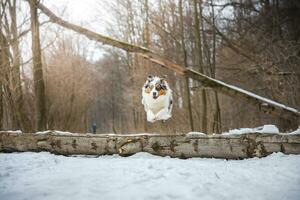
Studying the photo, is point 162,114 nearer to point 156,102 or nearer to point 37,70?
point 156,102

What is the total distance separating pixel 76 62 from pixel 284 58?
16858 millimetres

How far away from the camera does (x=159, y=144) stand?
5.45 metres

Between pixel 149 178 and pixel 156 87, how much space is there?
2.25 meters

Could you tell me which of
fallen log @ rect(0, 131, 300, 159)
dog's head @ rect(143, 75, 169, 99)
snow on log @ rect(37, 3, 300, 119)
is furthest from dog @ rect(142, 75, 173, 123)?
snow on log @ rect(37, 3, 300, 119)

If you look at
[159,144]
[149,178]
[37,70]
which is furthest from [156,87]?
[37,70]

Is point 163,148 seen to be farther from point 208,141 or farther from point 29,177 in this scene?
point 29,177

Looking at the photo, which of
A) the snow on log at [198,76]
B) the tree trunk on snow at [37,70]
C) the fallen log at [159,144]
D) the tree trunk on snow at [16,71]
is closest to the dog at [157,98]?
the fallen log at [159,144]

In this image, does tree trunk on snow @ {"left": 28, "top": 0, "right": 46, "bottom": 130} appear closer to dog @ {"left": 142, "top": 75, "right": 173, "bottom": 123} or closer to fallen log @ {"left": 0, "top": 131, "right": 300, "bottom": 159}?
fallen log @ {"left": 0, "top": 131, "right": 300, "bottom": 159}

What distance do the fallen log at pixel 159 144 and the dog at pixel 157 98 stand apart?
0.53 m

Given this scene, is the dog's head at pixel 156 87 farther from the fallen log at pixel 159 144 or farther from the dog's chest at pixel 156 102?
the fallen log at pixel 159 144

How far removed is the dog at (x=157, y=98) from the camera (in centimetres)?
570

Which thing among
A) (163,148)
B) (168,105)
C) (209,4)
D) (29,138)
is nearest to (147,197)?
(163,148)

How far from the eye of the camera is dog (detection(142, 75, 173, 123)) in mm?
5703

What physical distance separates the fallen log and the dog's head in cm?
77
